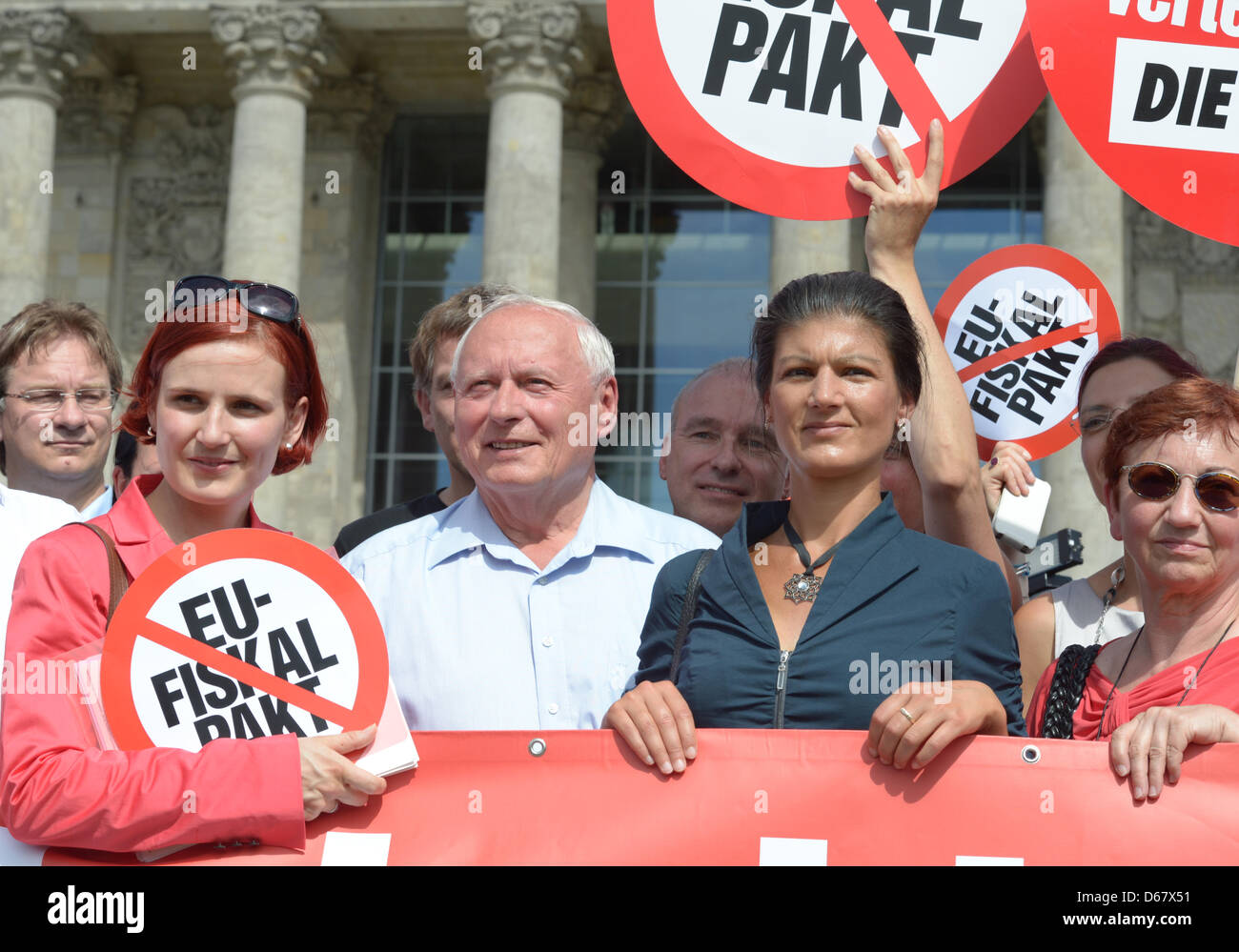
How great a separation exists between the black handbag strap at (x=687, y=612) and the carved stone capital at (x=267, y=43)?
21927mm

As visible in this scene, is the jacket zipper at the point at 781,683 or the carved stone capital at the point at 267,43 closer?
the jacket zipper at the point at 781,683

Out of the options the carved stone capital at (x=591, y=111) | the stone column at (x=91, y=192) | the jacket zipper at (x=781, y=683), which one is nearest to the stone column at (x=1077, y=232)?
the carved stone capital at (x=591, y=111)

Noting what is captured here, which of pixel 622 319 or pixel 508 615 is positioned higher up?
pixel 622 319

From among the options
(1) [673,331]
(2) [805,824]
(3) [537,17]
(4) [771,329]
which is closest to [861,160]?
(4) [771,329]

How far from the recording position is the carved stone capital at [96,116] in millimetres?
27641

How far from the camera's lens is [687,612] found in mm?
3545

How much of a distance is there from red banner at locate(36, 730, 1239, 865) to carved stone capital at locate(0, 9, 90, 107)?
23214 millimetres

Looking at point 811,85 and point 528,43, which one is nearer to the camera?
point 811,85

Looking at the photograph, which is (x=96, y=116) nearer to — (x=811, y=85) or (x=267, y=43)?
(x=267, y=43)

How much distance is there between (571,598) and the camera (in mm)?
4062

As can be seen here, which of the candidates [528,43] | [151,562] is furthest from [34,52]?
[151,562]

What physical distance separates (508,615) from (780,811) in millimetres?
973

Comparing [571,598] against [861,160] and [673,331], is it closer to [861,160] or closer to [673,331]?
[861,160]

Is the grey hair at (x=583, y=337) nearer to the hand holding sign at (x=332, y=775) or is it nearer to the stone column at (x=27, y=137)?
the hand holding sign at (x=332, y=775)
